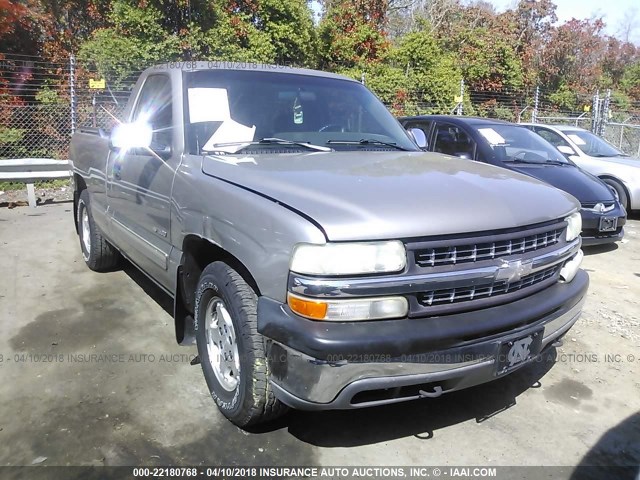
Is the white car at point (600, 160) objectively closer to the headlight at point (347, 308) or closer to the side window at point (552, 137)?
the side window at point (552, 137)

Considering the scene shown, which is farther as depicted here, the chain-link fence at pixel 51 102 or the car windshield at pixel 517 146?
the chain-link fence at pixel 51 102

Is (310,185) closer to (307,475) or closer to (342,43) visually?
(307,475)

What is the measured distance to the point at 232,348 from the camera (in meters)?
2.88

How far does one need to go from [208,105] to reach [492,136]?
4929 millimetres

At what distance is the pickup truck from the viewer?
7.45 feet

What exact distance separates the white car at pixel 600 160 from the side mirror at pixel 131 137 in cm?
718

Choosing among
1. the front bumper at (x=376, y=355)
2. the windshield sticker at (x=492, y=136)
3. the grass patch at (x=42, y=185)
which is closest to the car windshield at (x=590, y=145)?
the windshield sticker at (x=492, y=136)

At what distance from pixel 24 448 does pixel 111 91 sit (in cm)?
999

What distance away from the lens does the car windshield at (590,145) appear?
9367mm

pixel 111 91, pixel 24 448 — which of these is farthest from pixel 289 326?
pixel 111 91

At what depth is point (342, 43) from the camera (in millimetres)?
17047

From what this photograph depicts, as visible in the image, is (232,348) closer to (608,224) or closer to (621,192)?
(608,224)

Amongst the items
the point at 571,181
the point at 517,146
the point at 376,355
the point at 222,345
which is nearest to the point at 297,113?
the point at 222,345

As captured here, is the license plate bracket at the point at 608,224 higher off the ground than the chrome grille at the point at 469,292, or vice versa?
the chrome grille at the point at 469,292
